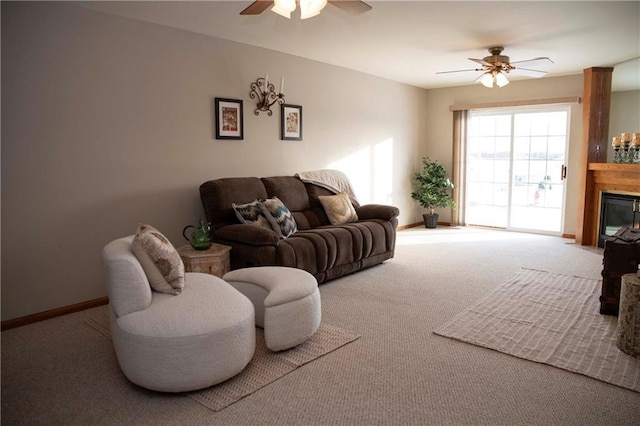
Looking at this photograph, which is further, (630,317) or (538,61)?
(538,61)

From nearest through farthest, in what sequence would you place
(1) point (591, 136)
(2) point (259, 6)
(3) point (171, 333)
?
(3) point (171, 333) → (2) point (259, 6) → (1) point (591, 136)

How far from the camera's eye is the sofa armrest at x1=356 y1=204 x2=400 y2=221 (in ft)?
16.5

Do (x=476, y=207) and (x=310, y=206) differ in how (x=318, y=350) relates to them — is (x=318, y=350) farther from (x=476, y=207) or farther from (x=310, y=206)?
(x=476, y=207)

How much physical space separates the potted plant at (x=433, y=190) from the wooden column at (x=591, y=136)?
77.7 inches

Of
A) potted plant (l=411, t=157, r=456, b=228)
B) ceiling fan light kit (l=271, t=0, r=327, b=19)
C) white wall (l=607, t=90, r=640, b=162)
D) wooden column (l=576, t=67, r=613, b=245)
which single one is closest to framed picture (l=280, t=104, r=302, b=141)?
ceiling fan light kit (l=271, t=0, r=327, b=19)

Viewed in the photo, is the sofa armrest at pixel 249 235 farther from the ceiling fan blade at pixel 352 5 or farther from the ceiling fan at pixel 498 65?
the ceiling fan at pixel 498 65

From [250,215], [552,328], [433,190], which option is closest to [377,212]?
[250,215]

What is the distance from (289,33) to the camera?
14.2ft

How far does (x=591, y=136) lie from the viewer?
592 cm

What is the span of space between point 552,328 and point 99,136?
373 cm

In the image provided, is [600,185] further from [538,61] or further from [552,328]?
[552,328]

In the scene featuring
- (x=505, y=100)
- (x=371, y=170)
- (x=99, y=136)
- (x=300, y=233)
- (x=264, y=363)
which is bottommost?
(x=264, y=363)

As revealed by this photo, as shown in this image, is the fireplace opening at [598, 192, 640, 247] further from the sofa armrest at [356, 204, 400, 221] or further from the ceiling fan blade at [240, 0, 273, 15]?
the ceiling fan blade at [240, 0, 273, 15]

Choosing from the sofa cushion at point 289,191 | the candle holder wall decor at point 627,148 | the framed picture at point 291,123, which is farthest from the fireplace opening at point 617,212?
the framed picture at point 291,123
